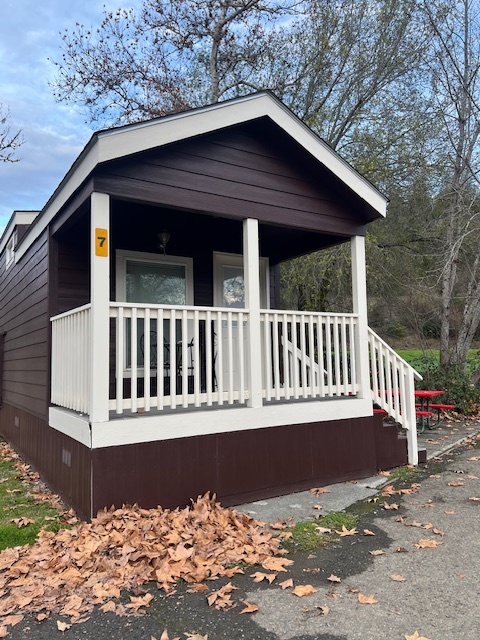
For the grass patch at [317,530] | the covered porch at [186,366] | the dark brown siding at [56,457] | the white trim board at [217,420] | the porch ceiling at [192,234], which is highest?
the porch ceiling at [192,234]

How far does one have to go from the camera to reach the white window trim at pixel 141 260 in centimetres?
604

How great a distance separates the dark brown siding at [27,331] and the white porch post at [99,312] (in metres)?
1.87

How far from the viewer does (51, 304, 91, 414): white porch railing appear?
4.14 metres

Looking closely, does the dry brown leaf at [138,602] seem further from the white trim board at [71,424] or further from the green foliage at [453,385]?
the green foliage at [453,385]

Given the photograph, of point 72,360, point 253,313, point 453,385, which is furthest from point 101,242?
point 453,385

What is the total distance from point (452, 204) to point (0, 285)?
1062 centimetres

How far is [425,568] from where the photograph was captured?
310 cm

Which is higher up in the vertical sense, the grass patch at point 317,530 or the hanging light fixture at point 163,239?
the hanging light fixture at point 163,239

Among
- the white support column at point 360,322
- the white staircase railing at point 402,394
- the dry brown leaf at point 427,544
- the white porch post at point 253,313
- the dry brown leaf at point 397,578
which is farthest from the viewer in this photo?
the white staircase railing at point 402,394

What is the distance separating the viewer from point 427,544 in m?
3.50

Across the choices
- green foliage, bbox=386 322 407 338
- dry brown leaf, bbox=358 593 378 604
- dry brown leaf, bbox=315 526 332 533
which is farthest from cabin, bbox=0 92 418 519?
green foliage, bbox=386 322 407 338

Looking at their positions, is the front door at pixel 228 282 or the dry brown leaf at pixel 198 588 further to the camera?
the front door at pixel 228 282

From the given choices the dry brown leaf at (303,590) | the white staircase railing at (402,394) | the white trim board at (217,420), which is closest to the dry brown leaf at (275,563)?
the dry brown leaf at (303,590)

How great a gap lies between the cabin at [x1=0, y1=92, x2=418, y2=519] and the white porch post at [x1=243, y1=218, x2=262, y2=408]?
0.05 feet
